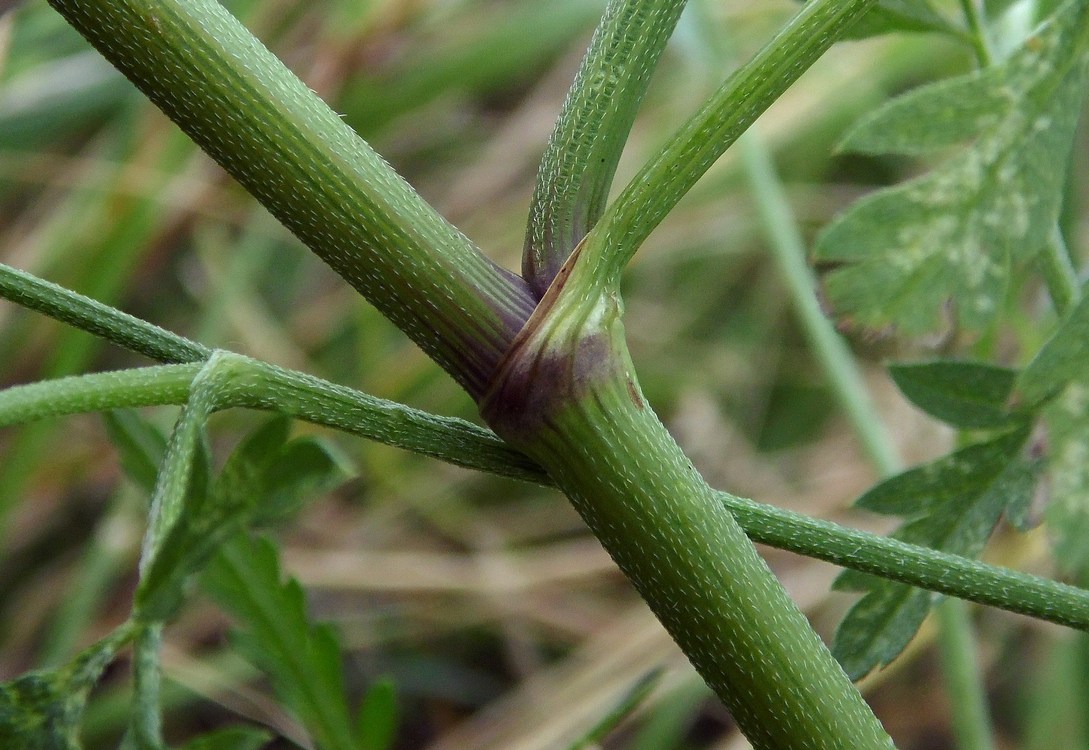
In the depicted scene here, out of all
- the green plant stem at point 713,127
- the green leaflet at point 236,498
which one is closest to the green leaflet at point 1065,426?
the green plant stem at point 713,127

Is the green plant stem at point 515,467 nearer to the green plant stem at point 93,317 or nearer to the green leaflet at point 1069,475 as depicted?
the green plant stem at point 93,317

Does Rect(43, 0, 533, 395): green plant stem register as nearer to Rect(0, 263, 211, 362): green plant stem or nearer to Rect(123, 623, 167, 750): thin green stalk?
Rect(0, 263, 211, 362): green plant stem

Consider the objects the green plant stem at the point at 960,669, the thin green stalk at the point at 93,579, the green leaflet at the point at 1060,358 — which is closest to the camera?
the green leaflet at the point at 1060,358

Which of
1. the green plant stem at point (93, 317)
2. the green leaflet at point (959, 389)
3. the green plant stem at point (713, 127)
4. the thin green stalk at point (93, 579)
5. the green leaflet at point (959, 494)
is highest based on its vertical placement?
the thin green stalk at point (93, 579)

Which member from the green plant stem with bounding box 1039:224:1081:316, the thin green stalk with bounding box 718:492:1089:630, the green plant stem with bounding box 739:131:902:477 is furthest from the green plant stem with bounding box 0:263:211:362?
the green plant stem with bounding box 739:131:902:477

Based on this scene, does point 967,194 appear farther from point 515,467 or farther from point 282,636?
point 282,636

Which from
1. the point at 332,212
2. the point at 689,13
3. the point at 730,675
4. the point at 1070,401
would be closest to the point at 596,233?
the point at 332,212
